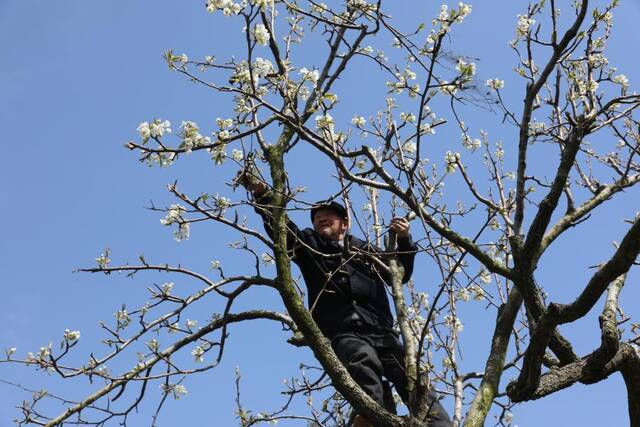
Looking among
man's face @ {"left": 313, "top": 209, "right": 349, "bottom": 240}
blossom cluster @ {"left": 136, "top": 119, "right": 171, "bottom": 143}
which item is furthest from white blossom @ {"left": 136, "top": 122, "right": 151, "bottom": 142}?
man's face @ {"left": 313, "top": 209, "right": 349, "bottom": 240}

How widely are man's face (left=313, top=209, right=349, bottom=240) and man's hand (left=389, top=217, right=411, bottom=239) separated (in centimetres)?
43

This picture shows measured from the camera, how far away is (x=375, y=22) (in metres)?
3.66

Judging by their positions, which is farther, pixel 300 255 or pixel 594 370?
pixel 300 255

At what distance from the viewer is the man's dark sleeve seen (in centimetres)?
388

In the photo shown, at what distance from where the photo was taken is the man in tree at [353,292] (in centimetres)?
350

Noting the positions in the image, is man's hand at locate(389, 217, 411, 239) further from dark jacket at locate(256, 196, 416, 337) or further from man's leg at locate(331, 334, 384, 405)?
man's leg at locate(331, 334, 384, 405)

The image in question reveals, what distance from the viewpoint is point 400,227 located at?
3805 mm

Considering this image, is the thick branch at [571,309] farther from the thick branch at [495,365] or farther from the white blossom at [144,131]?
the white blossom at [144,131]

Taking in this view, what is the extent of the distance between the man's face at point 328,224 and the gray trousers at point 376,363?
657 millimetres

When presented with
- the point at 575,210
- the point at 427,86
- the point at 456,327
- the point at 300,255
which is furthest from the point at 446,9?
the point at 456,327

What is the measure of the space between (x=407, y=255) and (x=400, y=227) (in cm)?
22

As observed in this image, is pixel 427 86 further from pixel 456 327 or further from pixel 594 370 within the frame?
pixel 456 327

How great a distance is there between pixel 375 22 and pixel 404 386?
1.84 m

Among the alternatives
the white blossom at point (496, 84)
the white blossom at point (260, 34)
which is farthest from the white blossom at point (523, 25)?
the white blossom at point (260, 34)
